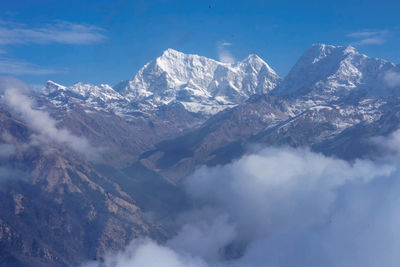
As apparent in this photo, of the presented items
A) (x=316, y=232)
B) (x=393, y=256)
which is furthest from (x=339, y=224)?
(x=393, y=256)

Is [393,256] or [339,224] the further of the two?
[339,224]

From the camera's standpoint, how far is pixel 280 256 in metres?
196

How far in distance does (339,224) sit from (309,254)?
824 inches

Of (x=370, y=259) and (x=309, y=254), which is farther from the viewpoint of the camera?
(x=309, y=254)

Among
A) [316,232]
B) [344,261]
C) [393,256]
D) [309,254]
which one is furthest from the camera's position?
[316,232]

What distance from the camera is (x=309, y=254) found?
173750 mm

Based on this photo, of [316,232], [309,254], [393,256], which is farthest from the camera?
[316,232]

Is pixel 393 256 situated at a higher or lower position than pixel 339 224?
lower

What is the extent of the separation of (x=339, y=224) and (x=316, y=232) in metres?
13.1

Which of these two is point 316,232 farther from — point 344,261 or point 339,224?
point 344,261

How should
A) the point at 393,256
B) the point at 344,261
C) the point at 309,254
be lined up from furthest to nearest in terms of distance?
the point at 309,254
the point at 344,261
the point at 393,256

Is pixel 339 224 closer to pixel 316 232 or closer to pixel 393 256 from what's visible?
pixel 316 232

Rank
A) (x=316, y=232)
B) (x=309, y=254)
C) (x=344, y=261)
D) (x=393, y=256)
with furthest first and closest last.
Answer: (x=316, y=232) → (x=309, y=254) → (x=344, y=261) → (x=393, y=256)

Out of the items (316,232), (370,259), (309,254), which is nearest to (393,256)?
(370,259)
